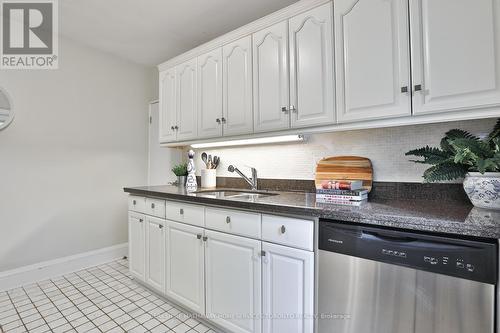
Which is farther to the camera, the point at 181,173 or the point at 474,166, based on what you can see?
the point at 181,173

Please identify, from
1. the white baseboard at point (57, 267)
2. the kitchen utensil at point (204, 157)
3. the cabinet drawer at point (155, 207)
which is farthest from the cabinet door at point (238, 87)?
the white baseboard at point (57, 267)

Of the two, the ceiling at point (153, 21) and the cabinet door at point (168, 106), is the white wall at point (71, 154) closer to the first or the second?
the ceiling at point (153, 21)

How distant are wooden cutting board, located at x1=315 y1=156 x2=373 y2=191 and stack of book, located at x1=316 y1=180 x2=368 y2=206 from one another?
22 centimetres

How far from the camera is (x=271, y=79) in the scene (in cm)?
185

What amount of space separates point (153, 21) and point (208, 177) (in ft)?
5.02

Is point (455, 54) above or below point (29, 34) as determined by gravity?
below

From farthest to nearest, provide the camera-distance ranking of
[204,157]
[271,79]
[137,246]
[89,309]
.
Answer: [204,157]
[137,246]
[89,309]
[271,79]

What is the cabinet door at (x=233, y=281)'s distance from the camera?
4.90ft

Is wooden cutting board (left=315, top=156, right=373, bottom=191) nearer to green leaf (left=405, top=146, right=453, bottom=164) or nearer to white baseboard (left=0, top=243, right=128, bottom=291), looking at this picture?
green leaf (left=405, top=146, right=453, bottom=164)

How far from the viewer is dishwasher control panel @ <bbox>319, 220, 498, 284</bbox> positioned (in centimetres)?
90

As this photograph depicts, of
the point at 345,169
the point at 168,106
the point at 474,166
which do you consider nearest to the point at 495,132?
the point at 474,166

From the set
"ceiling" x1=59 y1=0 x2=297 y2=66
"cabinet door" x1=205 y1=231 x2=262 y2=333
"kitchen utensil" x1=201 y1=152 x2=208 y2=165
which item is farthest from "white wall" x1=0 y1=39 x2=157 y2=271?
"cabinet door" x1=205 y1=231 x2=262 y2=333

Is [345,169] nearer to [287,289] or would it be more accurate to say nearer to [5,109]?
[287,289]

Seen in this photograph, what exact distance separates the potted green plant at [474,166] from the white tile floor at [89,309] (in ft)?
5.66
